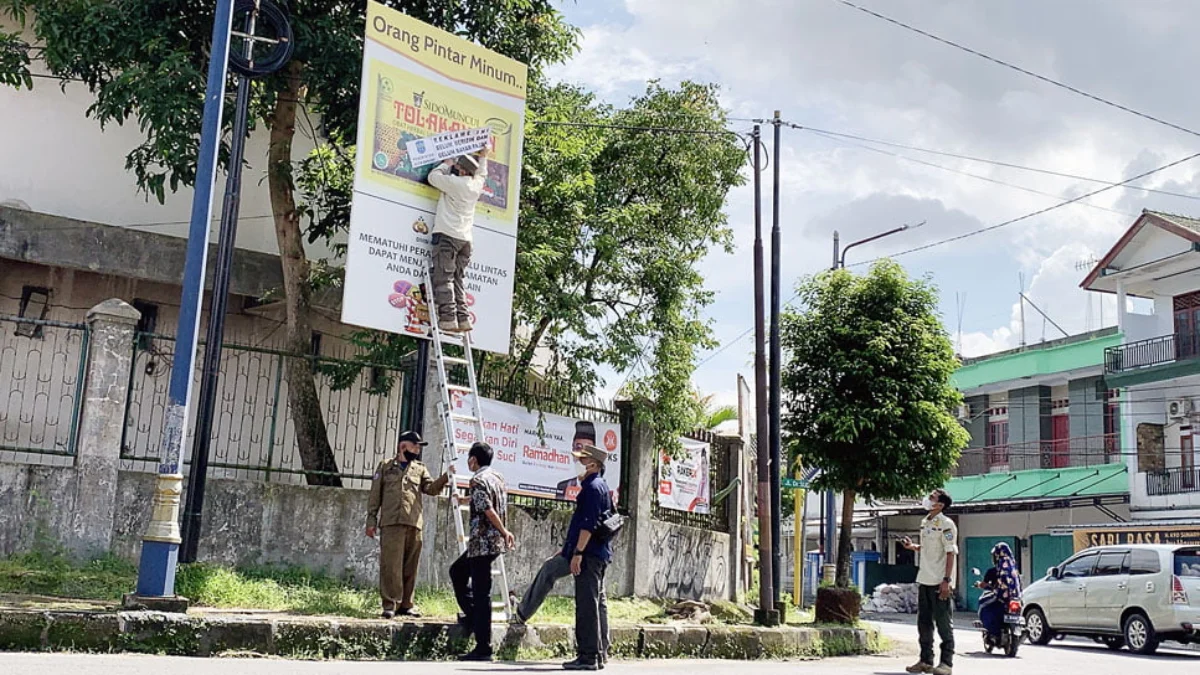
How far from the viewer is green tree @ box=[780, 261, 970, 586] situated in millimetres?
16188

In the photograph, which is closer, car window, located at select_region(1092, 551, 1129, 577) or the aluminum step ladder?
the aluminum step ladder

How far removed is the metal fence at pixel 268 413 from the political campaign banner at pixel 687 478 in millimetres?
4142

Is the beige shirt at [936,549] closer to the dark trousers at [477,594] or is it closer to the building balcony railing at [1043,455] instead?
the dark trousers at [477,594]

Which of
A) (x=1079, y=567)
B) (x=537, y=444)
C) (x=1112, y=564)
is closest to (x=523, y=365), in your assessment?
(x=537, y=444)

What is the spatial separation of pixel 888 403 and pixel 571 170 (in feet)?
18.5

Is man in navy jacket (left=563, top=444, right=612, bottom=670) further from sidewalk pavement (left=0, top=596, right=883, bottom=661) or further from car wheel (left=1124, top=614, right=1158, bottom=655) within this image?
car wheel (left=1124, top=614, right=1158, bottom=655)

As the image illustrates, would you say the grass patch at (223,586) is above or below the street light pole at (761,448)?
below

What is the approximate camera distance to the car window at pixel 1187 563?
17.8 metres

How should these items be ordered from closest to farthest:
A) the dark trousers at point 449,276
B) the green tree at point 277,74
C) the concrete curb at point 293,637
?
the concrete curb at point 293,637
the dark trousers at point 449,276
the green tree at point 277,74

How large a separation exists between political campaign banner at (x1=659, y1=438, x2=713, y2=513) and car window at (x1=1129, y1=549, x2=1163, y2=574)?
7.37 metres

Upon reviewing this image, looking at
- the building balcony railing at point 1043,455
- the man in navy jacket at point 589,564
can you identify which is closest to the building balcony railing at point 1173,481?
the building balcony railing at point 1043,455

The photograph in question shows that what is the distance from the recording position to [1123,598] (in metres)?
18.7

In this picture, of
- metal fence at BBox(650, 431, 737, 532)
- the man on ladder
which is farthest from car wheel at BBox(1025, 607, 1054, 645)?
the man on ladder

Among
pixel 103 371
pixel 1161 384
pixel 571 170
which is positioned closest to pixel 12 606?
pixel 103 371
